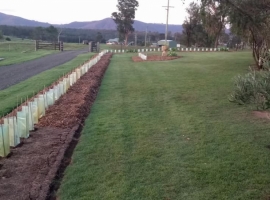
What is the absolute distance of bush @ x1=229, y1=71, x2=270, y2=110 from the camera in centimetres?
514

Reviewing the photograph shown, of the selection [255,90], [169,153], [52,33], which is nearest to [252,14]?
[169,153]

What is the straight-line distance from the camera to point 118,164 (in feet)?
19.8

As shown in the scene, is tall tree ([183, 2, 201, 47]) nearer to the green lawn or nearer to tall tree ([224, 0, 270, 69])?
tall tree ([224, 0, 270, 69])

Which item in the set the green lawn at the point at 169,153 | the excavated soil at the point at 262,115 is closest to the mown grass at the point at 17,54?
the green lawn at the point at 169,153

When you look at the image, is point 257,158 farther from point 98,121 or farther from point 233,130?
point 98,121

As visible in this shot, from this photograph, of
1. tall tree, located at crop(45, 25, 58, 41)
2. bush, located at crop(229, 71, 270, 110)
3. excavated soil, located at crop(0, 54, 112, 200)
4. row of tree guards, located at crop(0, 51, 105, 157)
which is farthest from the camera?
tall tree, located at crop(45, 25, 58, 41)

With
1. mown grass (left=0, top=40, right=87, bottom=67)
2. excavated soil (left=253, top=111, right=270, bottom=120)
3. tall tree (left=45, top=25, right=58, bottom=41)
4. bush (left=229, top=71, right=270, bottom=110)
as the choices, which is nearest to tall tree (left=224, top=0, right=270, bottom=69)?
excavated soil (left=253, top=111, right=270, bottom=120)

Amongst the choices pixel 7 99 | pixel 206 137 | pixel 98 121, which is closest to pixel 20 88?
pixel 7 99

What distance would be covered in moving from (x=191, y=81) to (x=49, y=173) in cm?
1248

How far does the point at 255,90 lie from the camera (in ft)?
17.3

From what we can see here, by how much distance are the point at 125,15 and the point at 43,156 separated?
248ft

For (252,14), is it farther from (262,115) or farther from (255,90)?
(255,90)

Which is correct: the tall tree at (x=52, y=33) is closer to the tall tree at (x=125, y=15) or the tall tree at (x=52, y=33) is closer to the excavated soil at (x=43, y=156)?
the tall tree at (x=125, y=15)

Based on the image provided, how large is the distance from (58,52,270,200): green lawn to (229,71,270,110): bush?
1.09m
